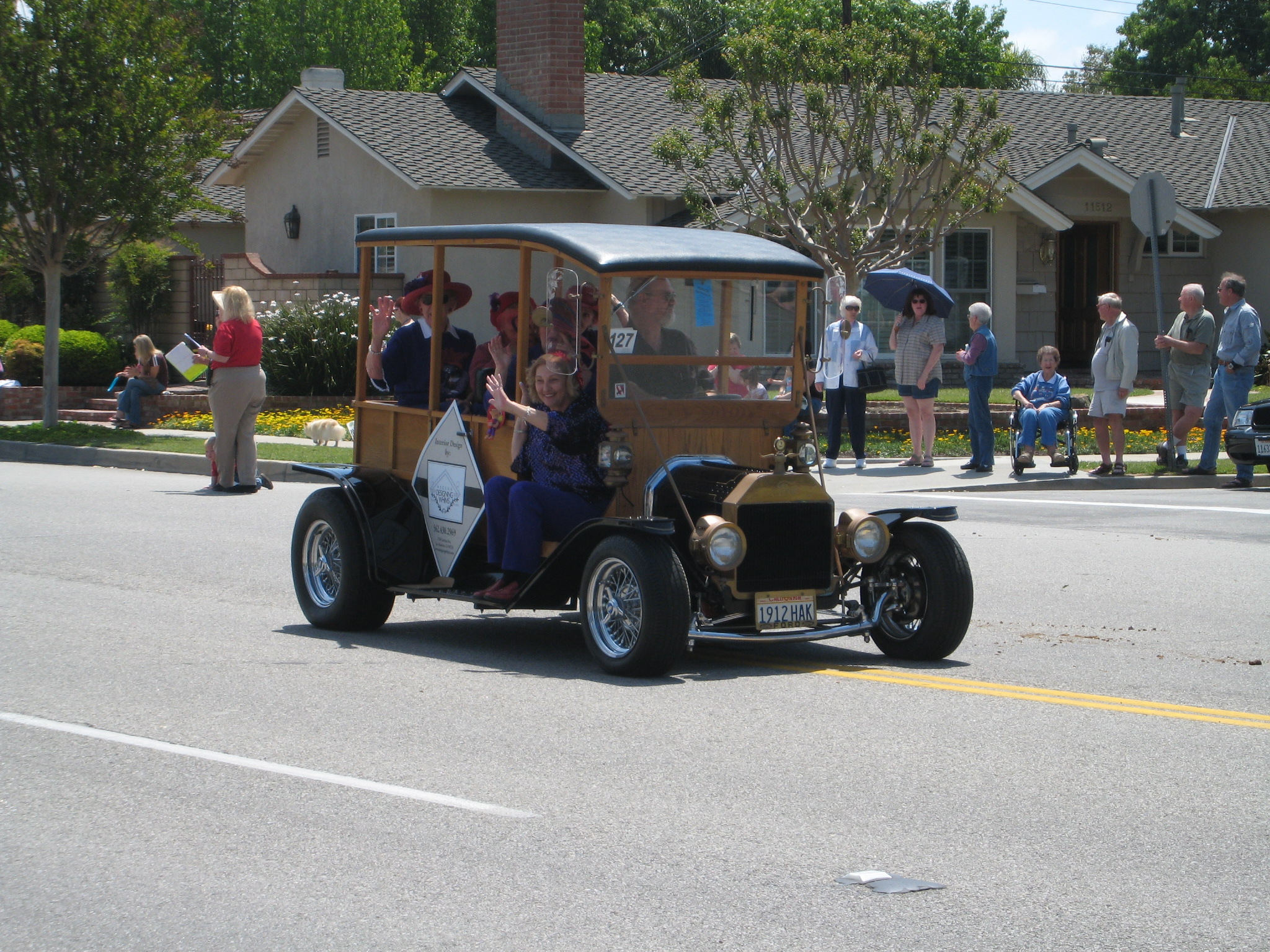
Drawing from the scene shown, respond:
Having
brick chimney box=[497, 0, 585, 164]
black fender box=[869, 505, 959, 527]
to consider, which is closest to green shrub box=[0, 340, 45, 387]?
brick chimney box=[497, 0, 585, 164]

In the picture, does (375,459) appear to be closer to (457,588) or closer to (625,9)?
(457,588)

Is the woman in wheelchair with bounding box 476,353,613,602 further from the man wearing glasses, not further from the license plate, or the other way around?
the license plate

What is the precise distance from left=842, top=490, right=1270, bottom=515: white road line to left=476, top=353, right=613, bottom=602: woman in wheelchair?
7.56 metres

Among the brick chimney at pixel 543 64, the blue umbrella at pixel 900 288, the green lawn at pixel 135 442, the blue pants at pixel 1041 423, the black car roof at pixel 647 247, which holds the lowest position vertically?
the green lawn at pixel 135 442

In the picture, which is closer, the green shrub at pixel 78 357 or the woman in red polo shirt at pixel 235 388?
the woman in red polo shirt at pixel 235 388

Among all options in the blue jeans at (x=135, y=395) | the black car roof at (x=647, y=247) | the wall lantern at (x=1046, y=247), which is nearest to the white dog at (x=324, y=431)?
the blue jeans at (x=135, y=395)

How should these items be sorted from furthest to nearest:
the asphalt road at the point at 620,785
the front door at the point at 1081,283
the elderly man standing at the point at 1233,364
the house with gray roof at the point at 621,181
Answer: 1. the front door at the point at 1081,283
2. the house with gray roof at the point at 621,181
3. the elderly man standing at the point at 1233,364
4. the asphalt road at the point at 620,785

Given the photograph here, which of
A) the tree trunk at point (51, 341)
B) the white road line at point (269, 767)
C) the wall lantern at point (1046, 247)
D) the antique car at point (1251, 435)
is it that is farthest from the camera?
the wall lantern at point (1046, 247)

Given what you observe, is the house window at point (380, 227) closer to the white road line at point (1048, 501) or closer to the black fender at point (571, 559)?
the white road line at point (1048, 501)

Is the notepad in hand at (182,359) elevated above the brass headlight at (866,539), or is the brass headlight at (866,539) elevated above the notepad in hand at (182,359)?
the notepad in hand at (182,359)

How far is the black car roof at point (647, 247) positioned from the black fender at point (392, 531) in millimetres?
1415

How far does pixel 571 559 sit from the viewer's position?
7723 millimetres

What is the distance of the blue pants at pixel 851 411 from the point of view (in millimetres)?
17859

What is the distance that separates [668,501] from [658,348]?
0.80 m
